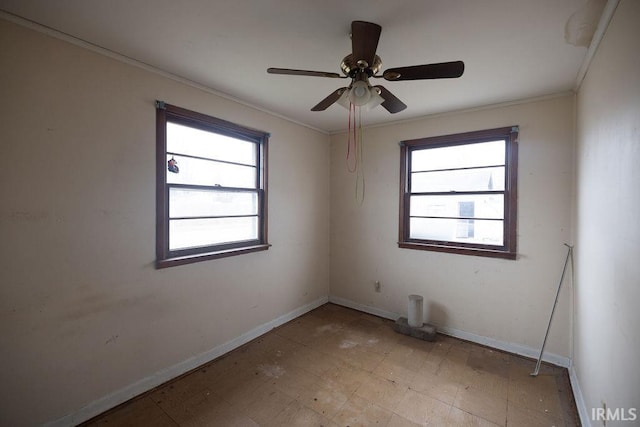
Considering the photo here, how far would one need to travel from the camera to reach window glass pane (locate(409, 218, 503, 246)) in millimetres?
2887

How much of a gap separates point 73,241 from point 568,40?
3.50 m

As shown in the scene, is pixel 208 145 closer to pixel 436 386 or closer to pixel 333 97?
pixel 333 97

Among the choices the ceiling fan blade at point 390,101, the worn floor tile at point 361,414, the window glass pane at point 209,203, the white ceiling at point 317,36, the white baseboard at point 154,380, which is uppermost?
the white ceiling at point 317,36

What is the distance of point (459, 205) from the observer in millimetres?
3070

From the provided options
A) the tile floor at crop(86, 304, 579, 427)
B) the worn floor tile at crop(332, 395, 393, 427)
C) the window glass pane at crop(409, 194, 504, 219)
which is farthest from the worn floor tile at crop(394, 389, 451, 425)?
the window glass pane at crop(409, 194, 504, 219)

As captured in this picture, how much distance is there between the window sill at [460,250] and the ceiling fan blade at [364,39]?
230cm

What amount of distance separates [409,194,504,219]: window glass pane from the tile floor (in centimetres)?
144

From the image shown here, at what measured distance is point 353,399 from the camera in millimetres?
2072

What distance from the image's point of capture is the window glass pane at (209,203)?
2.37 m

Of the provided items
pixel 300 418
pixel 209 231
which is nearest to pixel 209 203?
pixel 209 231

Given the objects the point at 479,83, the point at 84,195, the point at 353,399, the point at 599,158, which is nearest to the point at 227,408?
the point at 353,399

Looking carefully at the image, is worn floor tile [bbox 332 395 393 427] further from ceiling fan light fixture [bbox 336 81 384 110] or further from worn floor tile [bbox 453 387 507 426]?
ceiling fan light fixture [bbox 336 81 384 110]

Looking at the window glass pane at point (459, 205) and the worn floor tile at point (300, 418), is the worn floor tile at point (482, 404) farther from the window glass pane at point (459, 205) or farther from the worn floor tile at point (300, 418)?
the window glass pane at point (459, 205)

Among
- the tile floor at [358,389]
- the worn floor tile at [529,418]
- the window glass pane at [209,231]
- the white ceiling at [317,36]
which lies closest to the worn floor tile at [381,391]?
the tile floor at [358,389]
